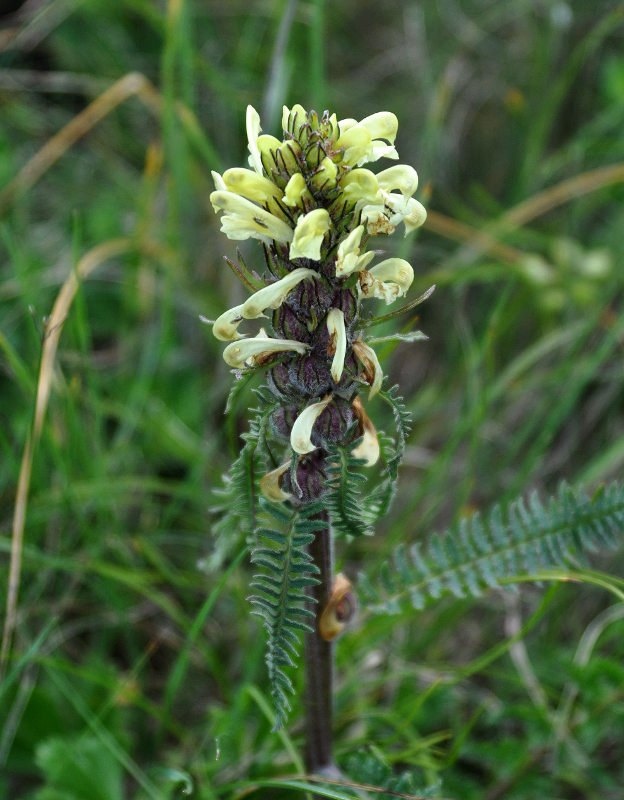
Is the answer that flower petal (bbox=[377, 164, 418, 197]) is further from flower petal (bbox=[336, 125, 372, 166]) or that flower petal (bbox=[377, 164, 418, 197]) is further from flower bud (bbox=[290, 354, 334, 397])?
flower bud (bbox=[290, 354, 334, 397])

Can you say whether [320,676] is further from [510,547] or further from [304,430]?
[304,430]

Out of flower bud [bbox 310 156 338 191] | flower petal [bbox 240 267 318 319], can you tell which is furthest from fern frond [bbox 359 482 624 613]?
flower bud [bbox 310 156 338 191]

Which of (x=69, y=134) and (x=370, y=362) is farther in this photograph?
(x=69, y=134)

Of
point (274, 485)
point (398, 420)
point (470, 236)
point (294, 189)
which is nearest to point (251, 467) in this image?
point (274, 485)

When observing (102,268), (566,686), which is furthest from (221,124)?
(566,686)

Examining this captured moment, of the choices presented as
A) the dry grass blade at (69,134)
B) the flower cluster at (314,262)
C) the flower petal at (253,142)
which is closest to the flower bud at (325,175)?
the flower cluster at (314,262)

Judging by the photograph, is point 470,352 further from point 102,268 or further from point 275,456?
point 102,268
